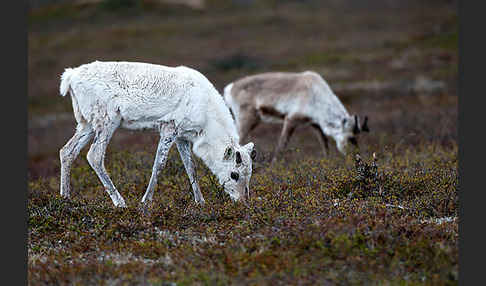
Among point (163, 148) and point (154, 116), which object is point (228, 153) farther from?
point (154, 116)

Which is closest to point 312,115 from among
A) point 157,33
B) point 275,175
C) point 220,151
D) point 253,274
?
point 275,175

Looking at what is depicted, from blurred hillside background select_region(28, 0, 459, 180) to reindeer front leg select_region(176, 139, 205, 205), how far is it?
3.59m

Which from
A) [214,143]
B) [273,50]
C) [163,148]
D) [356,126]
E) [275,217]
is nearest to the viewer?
[275,217]

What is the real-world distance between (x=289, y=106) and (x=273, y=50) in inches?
1137

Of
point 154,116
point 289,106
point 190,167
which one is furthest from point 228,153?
point 289,106

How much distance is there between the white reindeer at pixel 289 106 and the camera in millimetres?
14500

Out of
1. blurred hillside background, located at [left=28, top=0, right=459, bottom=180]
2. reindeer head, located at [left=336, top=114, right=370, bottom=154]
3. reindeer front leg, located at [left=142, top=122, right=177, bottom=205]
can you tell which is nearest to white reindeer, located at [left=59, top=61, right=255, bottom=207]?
reindeer front leg, located at [left=142, top=122, right=177, bottom=205]

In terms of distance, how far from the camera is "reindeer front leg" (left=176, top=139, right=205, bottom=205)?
8898 millimetres

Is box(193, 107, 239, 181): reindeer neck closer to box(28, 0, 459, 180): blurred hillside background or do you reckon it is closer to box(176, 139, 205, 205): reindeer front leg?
box(176, 139, 205, 205): reindeer front leg

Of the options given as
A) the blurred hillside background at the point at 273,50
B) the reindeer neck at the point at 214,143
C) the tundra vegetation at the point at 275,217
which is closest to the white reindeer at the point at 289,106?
the blurred hillside background at the point at 273,50

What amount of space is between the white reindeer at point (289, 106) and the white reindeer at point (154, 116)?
561 centimetres

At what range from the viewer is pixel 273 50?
42.8 m

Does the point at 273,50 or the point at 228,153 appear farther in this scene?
the point at 273,50

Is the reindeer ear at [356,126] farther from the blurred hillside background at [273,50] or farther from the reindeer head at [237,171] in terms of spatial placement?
the reindeer head at [237,171]
